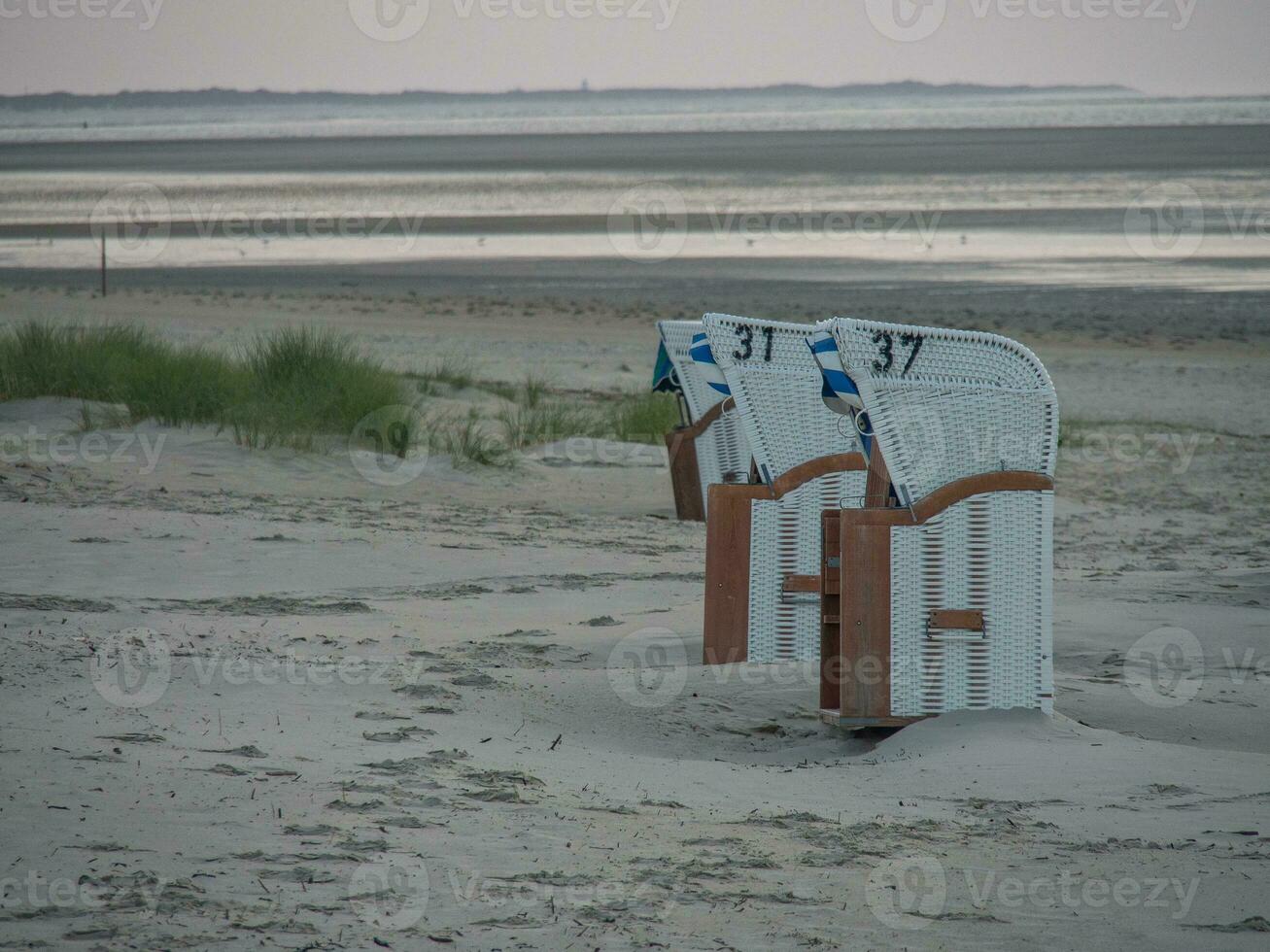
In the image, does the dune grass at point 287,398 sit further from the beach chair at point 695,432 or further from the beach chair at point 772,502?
the beach chair at point 772,502

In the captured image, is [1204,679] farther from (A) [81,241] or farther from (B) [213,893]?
(A) [81,241]

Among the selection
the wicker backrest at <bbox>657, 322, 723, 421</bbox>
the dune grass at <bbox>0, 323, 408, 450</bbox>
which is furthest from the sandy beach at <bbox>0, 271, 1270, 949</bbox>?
the wicker backrest at <bbox>657, 322, 723, 421</bbox>

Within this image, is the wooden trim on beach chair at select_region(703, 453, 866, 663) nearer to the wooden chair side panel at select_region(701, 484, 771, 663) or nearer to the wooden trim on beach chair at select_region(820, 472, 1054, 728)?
the wooden chair side panel at select_region(701, 484, 771, 663)

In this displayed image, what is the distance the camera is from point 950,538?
480cm

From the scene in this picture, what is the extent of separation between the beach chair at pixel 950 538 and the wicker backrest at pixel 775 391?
32.9 inches

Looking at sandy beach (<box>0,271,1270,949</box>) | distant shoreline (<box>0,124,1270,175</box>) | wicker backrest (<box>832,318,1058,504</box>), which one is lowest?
sandy beach (<box>0,271,1270,949</box>)

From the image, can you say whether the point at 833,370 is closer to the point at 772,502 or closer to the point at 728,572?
the point at 772,502

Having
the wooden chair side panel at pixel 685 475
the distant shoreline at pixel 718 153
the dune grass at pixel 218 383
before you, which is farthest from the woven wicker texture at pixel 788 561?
the distant shoreline at pixel 718 153

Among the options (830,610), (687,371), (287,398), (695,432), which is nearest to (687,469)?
(695,432)

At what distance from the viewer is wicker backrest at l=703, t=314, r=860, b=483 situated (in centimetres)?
566

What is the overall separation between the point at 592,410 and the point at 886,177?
38.4 meters

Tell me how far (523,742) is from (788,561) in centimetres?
158

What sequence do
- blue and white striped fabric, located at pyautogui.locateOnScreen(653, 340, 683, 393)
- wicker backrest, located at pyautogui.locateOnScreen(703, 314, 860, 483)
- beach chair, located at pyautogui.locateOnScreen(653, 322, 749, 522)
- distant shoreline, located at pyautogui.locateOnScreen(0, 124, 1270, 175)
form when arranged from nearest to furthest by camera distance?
wicker backrest, located at pyautogui.locateOnScreen(703, 314, 860, 483) < beach chair, located at pyautogui.locateOnScreen(653, 322, 749, 522) < blue and white striped fabric, located at pyautogui.locateOnScreen(653, 340, 683, 393) < distant shoreline, located at pyautogui.locateOnScreen(0, 124, 1270, 175)

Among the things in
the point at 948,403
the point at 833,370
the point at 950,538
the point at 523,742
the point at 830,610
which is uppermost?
the point at 833,370
